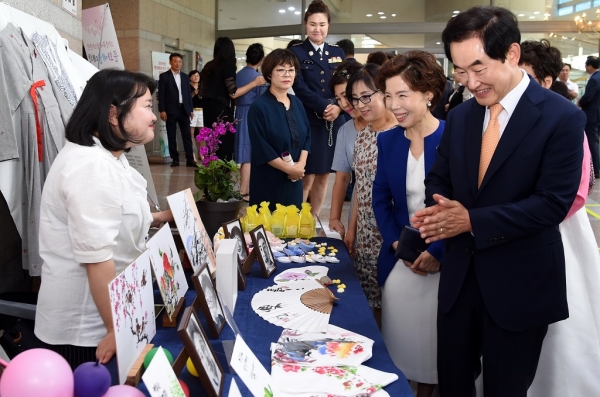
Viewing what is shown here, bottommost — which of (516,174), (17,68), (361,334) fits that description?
(361,334)

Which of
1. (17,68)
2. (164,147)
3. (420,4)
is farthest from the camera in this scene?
(420,4)

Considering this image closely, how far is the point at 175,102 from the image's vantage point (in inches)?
378

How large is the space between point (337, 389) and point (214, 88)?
5.73m

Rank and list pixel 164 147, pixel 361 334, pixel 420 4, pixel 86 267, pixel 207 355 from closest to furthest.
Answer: pixel 207 355 → pixel 86 267 → pixel 361 334 → pixel 164 147 → pixel 420 4

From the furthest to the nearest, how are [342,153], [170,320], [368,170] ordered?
[342,153]
[368,170]
[170,320]

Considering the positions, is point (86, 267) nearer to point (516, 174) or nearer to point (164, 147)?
point (516, 174)

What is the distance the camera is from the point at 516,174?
1566 millimetres

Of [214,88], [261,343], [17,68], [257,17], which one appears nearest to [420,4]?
[257,17]

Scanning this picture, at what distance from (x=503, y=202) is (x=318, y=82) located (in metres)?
2.83

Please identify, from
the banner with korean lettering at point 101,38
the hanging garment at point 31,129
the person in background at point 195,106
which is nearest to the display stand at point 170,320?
the hanging garment at point 31,129

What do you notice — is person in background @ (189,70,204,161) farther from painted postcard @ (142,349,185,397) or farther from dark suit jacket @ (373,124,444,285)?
painted postcard @ (142,349,185,397)

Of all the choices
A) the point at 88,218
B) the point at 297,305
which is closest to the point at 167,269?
the point at 88,218

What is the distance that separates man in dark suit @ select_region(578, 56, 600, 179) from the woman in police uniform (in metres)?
6.44

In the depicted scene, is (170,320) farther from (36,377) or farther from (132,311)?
(36,377)
